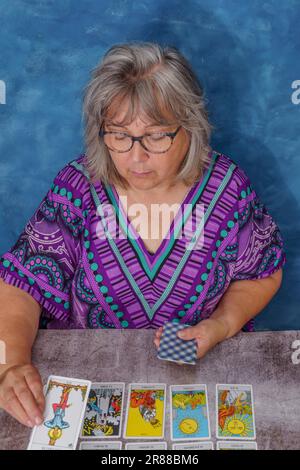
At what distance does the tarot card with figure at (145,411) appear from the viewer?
1743 mm

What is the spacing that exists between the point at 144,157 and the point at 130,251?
0.36 meters

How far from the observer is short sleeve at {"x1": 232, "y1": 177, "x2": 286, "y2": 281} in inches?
88.8

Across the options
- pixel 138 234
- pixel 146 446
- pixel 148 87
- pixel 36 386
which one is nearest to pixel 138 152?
pixel 148 87

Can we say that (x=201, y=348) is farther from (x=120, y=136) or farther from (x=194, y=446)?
(x=120, y=136)

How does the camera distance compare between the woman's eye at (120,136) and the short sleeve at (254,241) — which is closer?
the woman's eye at (120,136)

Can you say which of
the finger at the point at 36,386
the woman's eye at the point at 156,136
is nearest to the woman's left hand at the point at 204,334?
the finger at the point at 36,386

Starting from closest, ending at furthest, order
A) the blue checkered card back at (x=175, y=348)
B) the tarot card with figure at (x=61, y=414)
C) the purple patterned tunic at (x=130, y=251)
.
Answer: the tarot card with figure at (x=61, y=414) → the blue checkered card back at (x=175, y=348) → the purple patterned tunic at (x=130, y=251)

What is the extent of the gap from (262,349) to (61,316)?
0.73 m

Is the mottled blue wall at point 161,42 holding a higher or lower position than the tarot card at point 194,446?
higher

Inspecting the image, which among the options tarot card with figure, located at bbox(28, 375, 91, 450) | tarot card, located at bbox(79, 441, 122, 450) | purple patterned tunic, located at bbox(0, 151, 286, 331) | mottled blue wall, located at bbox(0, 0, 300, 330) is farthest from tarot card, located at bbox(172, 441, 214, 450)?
mottled blue wall, located at bbox(0, 0, 300, 330)

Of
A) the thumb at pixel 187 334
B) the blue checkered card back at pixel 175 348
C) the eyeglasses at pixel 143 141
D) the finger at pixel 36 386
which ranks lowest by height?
the finger at pixel 36 386

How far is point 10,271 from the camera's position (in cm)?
214

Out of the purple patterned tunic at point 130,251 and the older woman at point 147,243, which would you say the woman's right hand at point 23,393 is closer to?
the older woman at point 147,243

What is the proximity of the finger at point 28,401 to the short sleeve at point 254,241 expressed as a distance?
2.88ft
